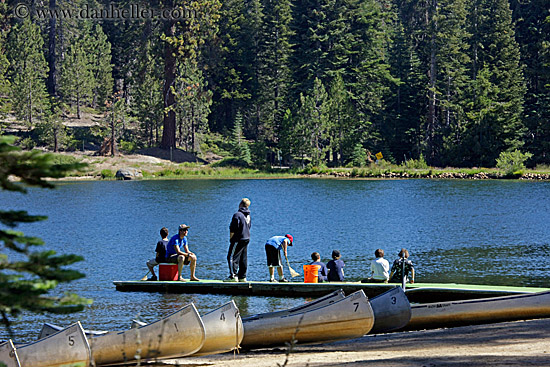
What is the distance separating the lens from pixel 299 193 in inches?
2110

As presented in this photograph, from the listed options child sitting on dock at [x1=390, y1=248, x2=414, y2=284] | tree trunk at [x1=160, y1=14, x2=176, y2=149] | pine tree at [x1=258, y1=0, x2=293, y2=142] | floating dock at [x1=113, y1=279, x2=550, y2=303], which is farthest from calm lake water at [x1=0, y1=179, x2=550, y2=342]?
pine tree at [x1=258, y1=0, x2=293, y2=142]

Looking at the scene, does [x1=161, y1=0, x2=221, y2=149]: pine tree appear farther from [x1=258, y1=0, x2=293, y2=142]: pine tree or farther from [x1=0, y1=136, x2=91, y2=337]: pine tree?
[x1=0, y1=136, x2=91, y2=337]: pine tree

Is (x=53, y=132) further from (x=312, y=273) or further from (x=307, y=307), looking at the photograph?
(x=307, y=307)

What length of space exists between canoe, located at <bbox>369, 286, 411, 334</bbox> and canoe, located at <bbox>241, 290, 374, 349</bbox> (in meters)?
0.79

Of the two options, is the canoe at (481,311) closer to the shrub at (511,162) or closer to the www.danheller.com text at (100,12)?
the shrub at (511,162)

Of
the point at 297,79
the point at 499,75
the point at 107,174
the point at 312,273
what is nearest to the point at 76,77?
the point at 107,174

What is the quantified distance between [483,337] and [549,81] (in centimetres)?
6706

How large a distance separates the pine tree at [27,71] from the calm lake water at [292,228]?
18.6 m

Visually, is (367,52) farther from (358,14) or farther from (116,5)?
(116,5)

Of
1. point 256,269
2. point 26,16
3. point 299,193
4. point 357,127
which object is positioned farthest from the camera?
point 26,16

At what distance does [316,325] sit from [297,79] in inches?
2883

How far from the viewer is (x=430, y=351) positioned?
1015cm

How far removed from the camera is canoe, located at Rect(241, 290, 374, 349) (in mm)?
11789

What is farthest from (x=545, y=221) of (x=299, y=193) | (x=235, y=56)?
(x=235, y=56)
